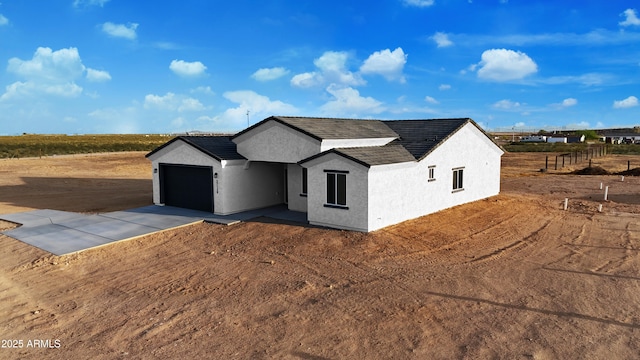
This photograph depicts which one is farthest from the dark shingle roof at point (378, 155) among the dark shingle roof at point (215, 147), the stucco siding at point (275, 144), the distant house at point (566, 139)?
the distant house at point (566, 139)

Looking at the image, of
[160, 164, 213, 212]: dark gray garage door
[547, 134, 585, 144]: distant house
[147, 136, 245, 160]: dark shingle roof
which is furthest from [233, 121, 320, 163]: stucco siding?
[547, 134, 585, 144]: distant house

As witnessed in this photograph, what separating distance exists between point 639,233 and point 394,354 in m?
13.6

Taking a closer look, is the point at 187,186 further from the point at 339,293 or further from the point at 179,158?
the point at 339,293

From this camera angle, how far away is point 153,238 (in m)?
15.8

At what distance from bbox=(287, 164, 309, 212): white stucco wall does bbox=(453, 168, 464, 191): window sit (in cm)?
768

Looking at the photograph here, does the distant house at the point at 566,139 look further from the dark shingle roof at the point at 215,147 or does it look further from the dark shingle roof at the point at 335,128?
the dark shingle roof at the point at 215,147

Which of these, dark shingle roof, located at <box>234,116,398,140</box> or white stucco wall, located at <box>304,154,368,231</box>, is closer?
white stucco wall, located at <box>304,154,368,231</box>

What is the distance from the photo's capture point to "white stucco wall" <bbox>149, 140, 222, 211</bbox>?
19.7 metres

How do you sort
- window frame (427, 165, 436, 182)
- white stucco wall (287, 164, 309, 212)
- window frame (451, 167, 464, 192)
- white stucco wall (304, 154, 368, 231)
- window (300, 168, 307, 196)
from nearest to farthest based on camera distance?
white stucco wall (304, 154, 368, 231)
window frame (427, 165, 436, 182)
window (300, 168, 307, 196)
white stucco wall (287, 164, 309, 212)
window frame (451, 167, 464, 192)

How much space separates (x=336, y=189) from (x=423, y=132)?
8021mm

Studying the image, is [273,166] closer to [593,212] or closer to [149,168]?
[593,212]

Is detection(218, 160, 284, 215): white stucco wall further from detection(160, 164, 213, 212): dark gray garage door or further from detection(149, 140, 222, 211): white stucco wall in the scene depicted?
detection(160, 164, 213, 212): dark gray garage door

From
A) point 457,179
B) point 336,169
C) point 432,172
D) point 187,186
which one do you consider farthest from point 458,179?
point 187,186

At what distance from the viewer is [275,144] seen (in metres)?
19.3
